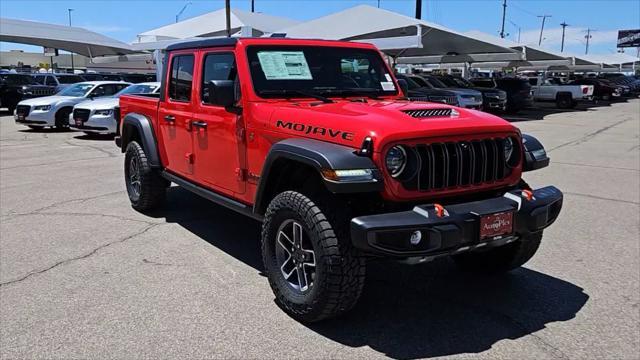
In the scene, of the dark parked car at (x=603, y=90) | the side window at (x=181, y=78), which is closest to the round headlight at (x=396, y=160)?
the side window at (x=181, y=78)

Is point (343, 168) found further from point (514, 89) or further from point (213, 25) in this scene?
point (213, 25)

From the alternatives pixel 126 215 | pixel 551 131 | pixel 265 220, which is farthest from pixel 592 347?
pixel 551 131

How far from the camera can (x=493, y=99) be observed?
22.7m

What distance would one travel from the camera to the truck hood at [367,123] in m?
3.37

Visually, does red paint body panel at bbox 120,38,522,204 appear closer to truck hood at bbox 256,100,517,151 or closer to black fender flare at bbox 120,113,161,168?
truck hood at bbox 256,100,517,151

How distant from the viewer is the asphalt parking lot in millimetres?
3361

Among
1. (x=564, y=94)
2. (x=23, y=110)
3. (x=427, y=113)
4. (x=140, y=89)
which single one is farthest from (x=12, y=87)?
(x=564, y=94)

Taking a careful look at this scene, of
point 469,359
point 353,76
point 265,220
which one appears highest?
point 353,76

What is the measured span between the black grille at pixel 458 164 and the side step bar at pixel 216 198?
133cm

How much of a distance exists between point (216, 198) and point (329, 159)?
182cm

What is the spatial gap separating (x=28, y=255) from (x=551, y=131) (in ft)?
54.4

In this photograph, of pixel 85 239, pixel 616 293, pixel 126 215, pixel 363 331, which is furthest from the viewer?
pixel 126 215

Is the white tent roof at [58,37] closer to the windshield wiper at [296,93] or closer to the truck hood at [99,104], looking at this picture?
the truck hood at [99,104]

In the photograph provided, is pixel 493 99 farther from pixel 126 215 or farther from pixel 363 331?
pixel 363 331
